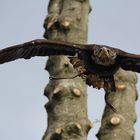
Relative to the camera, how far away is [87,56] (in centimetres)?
688

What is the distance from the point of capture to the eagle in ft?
21.9

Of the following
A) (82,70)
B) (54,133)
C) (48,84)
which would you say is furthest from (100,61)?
(54,133)

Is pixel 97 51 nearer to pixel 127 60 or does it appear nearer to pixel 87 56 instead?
pixel 87 56

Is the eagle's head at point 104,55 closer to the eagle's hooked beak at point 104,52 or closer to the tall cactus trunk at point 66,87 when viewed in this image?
the eagle's hooked beak at point 104,52

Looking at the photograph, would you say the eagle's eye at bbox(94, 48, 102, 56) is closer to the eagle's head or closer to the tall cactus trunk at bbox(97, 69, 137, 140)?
the eagle's head

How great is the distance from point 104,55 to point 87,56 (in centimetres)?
21

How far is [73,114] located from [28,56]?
101cm

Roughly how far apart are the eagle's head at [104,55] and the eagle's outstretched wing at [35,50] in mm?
153

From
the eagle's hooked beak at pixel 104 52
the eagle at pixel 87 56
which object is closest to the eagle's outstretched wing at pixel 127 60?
the eagle at pixel 87 56

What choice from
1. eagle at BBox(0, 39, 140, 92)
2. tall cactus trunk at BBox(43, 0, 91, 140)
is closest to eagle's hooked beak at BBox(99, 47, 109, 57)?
eagle at BBox(0, 39, 140, 92)

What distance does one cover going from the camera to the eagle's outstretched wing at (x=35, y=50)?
6.69 metres

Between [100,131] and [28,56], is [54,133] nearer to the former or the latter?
[100,131]

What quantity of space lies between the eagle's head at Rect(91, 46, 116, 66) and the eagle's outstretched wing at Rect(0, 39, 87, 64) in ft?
0.50

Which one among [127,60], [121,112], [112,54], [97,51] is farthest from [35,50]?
[121,112]
